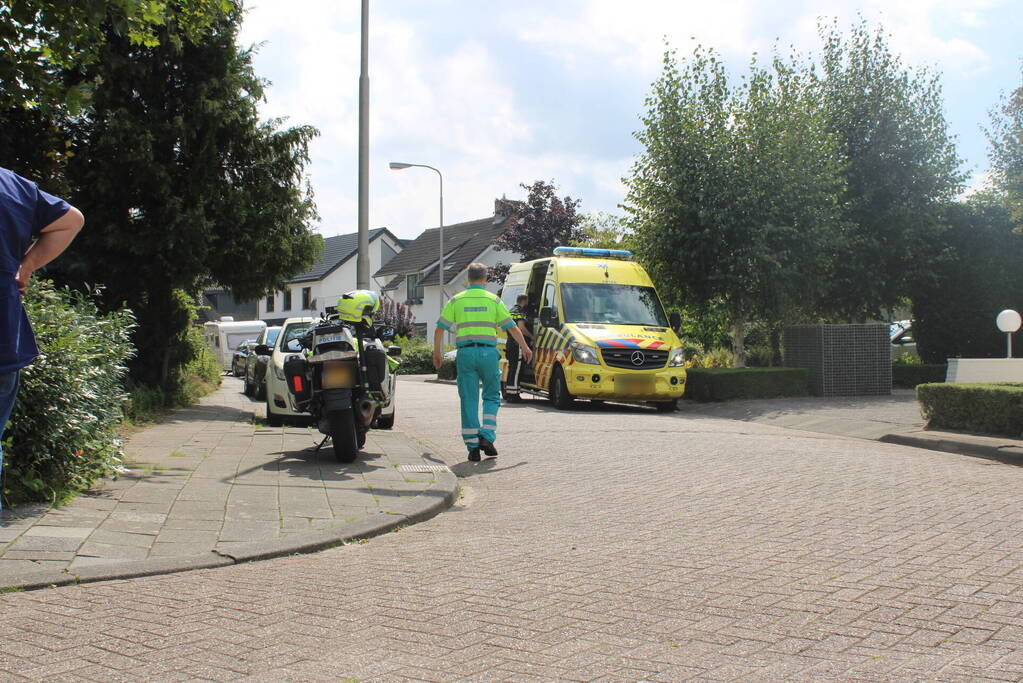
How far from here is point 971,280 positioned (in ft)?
76.8

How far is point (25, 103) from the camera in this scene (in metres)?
8.04

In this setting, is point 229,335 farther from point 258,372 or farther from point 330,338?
point 330,338

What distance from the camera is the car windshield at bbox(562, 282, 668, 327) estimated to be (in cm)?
1661

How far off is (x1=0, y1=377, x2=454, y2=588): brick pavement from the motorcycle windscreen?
0.67 m

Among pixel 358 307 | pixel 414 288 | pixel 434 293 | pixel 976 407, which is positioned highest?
pixel 414 288

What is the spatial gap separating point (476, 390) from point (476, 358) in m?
0.30

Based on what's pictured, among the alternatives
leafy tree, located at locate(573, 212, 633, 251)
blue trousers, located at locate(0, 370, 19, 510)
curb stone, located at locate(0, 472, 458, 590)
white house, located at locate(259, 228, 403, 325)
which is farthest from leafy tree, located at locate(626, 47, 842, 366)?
white house, located at locate(259, 228, 403, 325)

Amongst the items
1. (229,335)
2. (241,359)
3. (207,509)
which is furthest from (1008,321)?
(229,335)

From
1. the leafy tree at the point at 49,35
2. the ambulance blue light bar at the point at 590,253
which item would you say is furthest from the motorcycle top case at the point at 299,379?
the ambulance blue light bar at the point at 590,253

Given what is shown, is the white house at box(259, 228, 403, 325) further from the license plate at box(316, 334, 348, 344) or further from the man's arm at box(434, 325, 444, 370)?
the license plate at box(316, 334, 348, 344)

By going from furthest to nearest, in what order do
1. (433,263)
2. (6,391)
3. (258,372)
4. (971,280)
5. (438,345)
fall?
(433,263), (971,280), (258,372), (438,345), (6,391)

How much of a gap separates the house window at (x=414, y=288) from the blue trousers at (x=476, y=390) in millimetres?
47443

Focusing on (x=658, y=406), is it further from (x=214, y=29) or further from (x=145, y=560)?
(x=145, y=560)

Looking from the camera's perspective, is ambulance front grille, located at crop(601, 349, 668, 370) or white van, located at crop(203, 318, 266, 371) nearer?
ambulance front grille, located at crop(601, 349, 668, 370)
